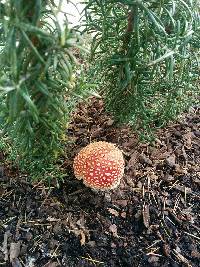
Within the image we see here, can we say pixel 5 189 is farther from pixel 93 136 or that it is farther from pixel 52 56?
pixel 52 56

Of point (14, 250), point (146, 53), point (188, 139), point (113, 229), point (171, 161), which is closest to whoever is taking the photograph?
point (146, 53)

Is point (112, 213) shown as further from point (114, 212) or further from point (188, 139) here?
point (188, 139)

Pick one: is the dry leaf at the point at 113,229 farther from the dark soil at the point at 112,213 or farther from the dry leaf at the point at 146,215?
the dry leaf at the point at 146,215

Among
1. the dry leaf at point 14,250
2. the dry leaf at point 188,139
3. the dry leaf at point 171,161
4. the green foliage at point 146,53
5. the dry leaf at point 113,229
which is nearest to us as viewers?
the green foliage at point 146,53

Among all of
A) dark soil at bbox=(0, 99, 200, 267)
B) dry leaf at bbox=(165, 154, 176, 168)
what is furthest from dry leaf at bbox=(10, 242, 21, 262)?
dry leaf at bbox=(165, 154, 176, 168)

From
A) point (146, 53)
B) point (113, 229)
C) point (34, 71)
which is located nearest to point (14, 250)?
point (113, 229)

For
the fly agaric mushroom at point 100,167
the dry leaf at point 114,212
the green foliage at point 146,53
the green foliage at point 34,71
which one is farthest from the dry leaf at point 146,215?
the green foliage at point 34,71

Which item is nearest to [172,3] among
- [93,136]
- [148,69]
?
[148,69]
